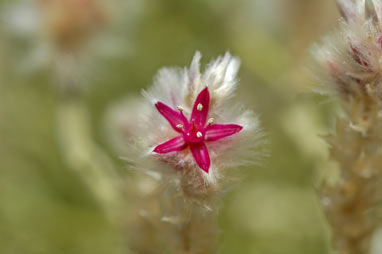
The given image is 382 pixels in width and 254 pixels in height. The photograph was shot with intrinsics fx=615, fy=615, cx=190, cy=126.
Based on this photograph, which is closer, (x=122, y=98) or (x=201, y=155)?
(x=201, y=155)

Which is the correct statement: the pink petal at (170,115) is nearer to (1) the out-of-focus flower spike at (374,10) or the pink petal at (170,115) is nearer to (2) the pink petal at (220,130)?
(2) the pink petal at (220,130)

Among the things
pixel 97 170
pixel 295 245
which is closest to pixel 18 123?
pixel 97 170

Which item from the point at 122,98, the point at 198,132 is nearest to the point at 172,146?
the point at 198,132

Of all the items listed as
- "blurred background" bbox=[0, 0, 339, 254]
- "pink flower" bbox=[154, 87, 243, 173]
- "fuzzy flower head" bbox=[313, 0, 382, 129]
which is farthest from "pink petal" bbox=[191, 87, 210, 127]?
"blurred background" bbox=[0, 0, 339, 254]

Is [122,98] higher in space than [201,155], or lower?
higher

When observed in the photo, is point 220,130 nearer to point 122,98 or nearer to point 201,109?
point 201,109

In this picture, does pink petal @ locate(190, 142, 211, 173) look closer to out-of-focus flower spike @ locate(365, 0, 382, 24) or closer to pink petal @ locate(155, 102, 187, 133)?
pink petal @ locate(155, 102, 187, 133)

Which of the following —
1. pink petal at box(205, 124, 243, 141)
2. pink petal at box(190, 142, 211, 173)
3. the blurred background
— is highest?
the blurred background
